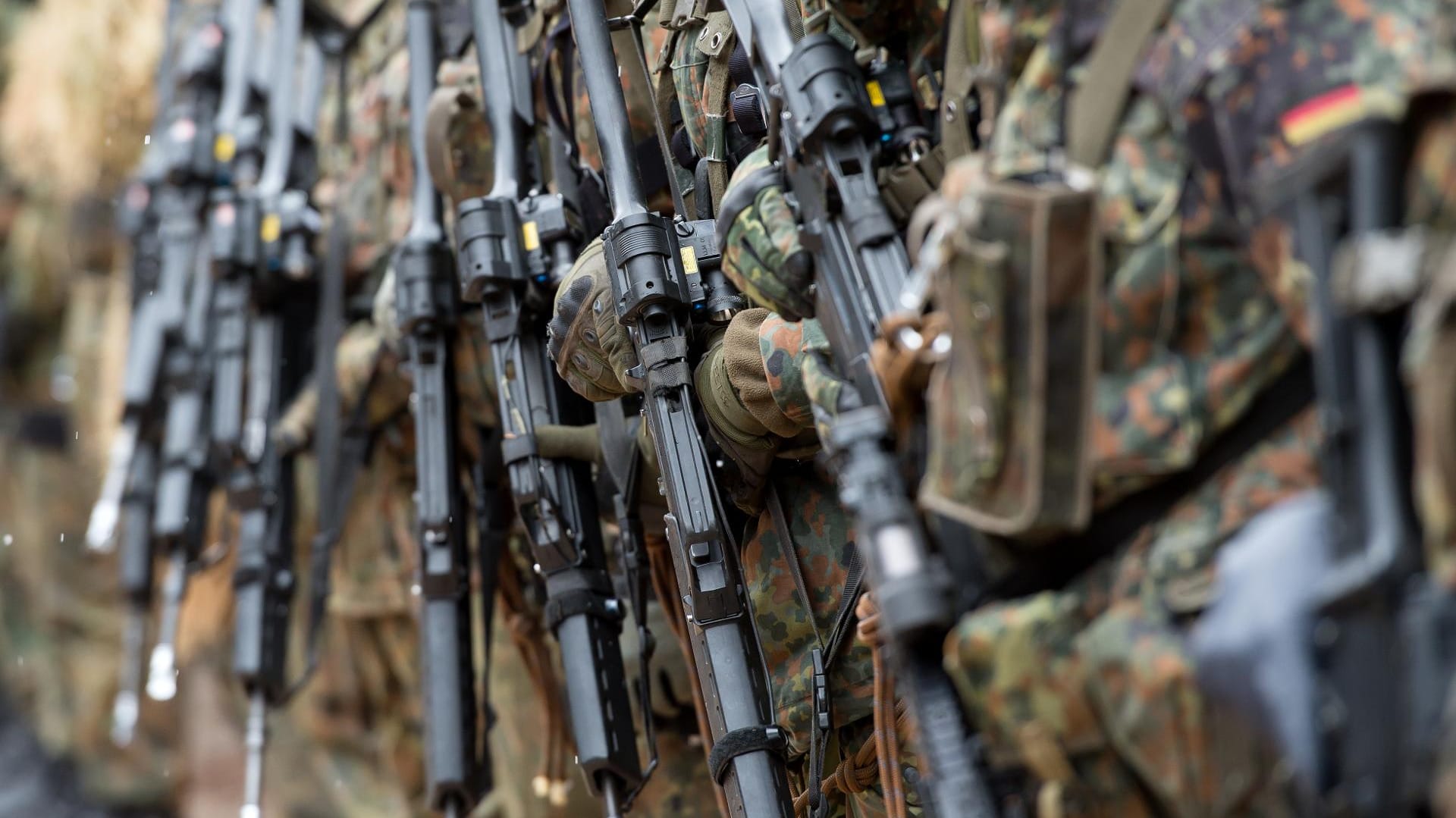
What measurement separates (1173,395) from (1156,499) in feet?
0.39

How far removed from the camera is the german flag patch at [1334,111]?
62.1 inches

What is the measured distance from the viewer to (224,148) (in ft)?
20.5

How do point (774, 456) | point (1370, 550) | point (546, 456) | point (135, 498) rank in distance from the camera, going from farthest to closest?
point (135, 498) < point (546, 456) < point (774, 456) < point (1370, 550)

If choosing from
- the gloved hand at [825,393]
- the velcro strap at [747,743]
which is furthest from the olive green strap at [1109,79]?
the velcro strap at [747,743]

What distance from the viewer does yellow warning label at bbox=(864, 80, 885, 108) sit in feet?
7.83

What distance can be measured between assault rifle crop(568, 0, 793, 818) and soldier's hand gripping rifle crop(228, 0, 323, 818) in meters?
2.40

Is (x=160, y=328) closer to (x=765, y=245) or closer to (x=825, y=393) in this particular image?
(x=765, y=245)

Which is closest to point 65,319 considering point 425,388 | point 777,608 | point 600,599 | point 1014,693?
point 425,388

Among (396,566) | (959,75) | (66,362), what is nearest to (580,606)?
(959,75)

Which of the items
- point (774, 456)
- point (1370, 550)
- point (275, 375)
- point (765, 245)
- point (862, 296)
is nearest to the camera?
point (1370, 550)

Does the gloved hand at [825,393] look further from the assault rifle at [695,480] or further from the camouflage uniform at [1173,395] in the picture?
the assault rifle at [695,480]

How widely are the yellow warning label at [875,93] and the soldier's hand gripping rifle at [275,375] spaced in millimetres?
3302

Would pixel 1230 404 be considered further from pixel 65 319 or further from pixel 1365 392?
pixel 65 319

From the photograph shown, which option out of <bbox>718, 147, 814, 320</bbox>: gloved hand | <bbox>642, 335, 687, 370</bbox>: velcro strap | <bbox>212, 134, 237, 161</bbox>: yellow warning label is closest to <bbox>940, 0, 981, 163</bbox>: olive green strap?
<bbox>718, 147, 814, 320</bbox>: gloved hand
